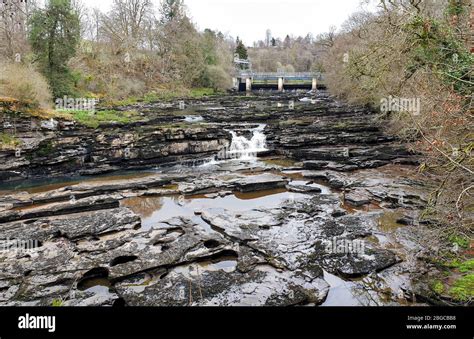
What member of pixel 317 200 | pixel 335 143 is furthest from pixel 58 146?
pixel 335 143

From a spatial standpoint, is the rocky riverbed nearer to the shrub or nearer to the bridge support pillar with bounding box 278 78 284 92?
the shrub

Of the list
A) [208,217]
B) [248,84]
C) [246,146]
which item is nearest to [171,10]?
[248,84]

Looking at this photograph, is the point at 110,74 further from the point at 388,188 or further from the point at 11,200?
the point at 388,188

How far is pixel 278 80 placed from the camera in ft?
205

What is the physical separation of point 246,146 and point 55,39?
1318 centimetres

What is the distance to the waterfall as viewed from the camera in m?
20.5


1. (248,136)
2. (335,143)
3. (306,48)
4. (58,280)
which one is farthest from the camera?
(306,48)

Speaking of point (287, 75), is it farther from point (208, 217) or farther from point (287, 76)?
point (208, 217)

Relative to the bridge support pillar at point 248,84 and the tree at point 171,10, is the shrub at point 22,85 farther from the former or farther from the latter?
the bridge support pillar at point 248,84

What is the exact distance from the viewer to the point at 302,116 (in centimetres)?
2723

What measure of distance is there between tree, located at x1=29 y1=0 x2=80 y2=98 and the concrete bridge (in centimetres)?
3935

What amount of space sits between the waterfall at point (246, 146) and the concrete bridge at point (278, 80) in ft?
128

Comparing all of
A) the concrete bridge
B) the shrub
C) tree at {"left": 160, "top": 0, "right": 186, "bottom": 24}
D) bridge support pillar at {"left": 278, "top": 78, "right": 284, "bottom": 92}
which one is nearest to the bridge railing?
the concrete bridge

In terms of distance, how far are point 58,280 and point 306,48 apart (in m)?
109
